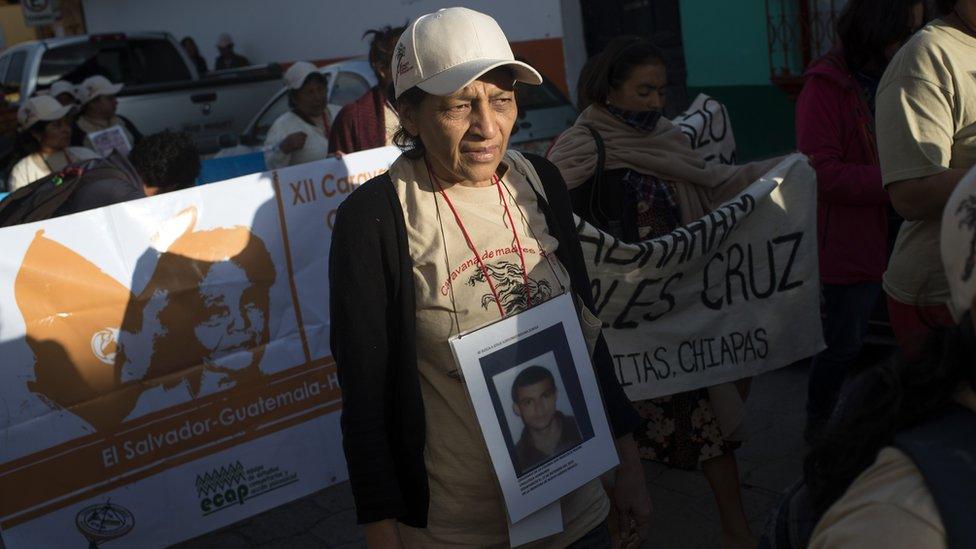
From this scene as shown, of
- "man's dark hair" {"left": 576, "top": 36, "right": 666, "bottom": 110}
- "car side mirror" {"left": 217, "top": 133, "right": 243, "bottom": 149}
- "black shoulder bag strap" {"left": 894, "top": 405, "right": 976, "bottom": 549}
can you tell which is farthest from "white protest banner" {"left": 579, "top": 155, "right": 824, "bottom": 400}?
"car side mirror" {"left": 217, "top": 133, "right": 243, "bottom": 149}

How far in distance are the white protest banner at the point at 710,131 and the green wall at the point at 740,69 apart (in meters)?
5.87

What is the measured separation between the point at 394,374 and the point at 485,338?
0.21 meters

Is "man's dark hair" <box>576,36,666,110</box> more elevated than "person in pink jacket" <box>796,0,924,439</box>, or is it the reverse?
"man's dark hair" <box>576,36,666,110</box>

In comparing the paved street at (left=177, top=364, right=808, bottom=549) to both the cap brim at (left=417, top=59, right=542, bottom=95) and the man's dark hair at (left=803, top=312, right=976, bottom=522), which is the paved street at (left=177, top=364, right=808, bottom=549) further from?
the man's dark hair at (left=803, top=312, right=976, bottom=522)

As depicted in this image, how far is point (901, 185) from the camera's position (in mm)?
2881

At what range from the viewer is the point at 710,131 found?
168 inches

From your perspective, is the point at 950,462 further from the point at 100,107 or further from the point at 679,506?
the point at 100,107

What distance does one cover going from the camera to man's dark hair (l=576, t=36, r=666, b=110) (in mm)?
3566

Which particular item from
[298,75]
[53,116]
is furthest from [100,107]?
[298,75]

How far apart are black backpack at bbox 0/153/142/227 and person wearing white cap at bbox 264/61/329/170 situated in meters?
2.35

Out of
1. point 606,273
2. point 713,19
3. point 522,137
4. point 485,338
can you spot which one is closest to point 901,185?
point 606,273

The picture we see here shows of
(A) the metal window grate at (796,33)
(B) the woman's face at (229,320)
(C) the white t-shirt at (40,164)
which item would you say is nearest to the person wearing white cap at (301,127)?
(C) the white t-shirt at (40,164)

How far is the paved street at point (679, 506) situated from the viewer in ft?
13.7

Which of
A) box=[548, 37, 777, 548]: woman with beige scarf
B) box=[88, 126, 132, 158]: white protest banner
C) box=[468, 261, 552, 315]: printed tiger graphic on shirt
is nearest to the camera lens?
box=[468, 261, 552, 315]: printed tiger graphic on shirt
